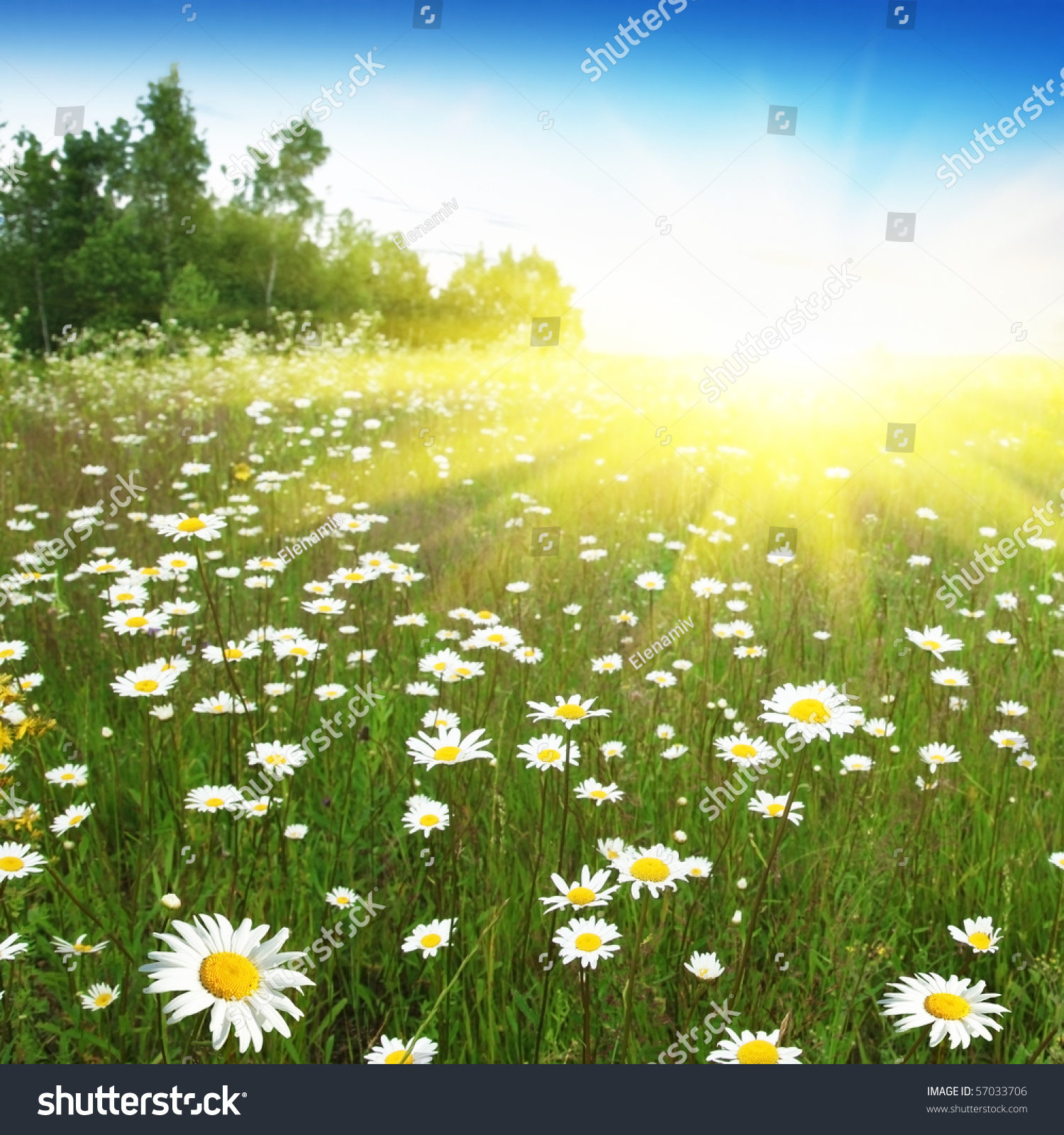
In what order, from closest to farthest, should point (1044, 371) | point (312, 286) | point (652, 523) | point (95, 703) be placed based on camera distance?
point (95, 703) → point (652, 523) → point (1044, 371) → point (312, 286)

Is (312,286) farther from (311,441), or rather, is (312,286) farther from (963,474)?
(963,474)

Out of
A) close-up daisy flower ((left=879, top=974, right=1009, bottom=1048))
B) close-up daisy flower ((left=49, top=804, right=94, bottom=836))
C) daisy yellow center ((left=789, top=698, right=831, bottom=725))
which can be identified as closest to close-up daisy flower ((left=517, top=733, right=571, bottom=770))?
daisy yellow center ((left=789, top=698, right=831, bottom=725))

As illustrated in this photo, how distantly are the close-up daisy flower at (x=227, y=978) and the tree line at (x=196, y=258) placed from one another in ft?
12.6

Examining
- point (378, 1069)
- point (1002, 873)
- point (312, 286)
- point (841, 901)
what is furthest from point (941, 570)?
point (312, 286)

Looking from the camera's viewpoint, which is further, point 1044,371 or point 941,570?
point 1044,371

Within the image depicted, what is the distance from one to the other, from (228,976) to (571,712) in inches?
28.7

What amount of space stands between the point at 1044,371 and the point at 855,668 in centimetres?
468

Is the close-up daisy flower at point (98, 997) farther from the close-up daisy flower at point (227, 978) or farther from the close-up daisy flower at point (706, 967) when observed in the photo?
the close-up daisy flower at point (706, 967)

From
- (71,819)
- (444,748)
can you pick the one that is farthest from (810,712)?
(71,819)

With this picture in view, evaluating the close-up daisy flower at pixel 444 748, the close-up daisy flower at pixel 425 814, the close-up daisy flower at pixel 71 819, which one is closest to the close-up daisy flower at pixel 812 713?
the close-up daisy flower at pixel 444 748

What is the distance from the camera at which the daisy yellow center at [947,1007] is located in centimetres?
107

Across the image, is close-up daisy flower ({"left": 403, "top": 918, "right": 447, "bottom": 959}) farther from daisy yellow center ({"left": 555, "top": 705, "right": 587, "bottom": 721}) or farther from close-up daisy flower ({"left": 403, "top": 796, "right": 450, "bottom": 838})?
daisy yellow center ({"left": 555, "top": 705, "right": 587, "bottom": 721})

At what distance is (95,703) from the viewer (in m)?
2.39

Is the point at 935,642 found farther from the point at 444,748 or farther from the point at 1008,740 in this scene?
the point at 444,748
